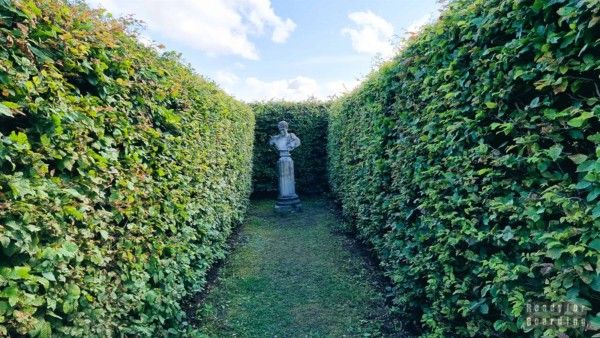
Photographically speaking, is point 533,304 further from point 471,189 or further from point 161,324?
point 161,324

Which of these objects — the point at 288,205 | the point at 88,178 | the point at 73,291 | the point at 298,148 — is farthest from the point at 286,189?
the point at 73,291

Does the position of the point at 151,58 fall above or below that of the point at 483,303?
above

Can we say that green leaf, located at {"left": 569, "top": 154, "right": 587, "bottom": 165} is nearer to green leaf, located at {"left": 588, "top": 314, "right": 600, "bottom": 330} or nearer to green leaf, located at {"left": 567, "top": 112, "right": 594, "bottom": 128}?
green leaf, located at {"left": 567, "top": 112, "right": 594, "bottom": 128}

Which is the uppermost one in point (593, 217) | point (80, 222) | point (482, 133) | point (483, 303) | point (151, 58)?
point (151, 58)

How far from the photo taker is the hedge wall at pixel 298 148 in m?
12.3

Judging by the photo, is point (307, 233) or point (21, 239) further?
point (307, 233)

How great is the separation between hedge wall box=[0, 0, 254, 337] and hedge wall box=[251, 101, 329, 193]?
8.21 meters

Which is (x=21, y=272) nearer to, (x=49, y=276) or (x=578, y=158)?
(x=49, y=276)

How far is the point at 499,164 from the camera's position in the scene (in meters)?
2.05

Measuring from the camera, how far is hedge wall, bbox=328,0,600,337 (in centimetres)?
159

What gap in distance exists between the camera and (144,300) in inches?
112

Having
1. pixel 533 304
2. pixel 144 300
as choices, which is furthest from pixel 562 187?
pixel 144 300

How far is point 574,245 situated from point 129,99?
3.15 m

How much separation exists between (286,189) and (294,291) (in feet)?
17.8
